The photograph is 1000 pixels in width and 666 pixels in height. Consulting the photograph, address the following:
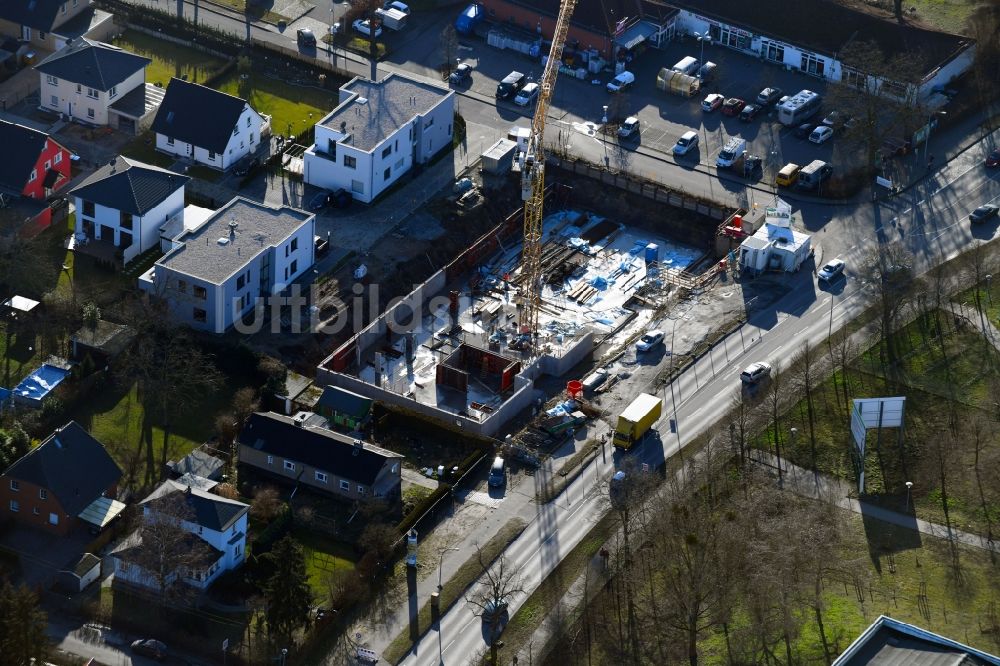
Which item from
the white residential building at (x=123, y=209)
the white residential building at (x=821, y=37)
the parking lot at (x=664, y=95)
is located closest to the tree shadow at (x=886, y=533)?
the parking lot at (x=664, y=95)

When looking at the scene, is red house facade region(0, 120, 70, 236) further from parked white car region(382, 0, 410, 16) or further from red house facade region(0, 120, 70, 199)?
parked white car region(382, 0, 410, 16)

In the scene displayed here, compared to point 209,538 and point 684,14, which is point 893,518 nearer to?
point 209,538

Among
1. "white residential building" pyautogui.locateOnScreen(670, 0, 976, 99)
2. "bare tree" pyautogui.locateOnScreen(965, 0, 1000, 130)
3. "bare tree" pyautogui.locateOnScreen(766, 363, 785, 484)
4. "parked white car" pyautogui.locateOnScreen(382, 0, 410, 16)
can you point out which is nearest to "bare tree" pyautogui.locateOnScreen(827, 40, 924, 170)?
"white residential building" pyautogui.locateOnScreen(670, 0, 976, 99)

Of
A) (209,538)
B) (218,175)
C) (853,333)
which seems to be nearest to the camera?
(209,538)

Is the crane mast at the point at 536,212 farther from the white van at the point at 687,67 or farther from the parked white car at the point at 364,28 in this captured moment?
the parked white car at the point at 364,28

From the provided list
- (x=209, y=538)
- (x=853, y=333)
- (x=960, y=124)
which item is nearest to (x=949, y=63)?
(x=960, y=124)

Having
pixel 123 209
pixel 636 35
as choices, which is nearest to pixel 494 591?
pixel 123 209
